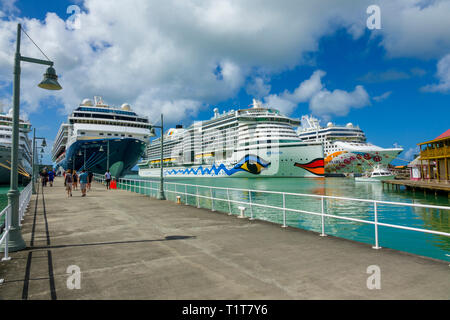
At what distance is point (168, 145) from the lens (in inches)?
3297

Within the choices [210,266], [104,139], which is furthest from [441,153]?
[104,139]

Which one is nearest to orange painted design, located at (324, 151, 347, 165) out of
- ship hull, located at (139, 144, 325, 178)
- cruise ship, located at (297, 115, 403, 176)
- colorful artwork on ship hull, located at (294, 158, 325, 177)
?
cruise ship, located at (297, 115, 403, 176)

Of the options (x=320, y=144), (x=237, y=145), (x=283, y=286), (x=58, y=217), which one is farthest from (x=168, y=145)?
(x=283, y=286)

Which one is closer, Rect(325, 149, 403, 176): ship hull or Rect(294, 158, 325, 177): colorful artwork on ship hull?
Rect(294, 158, 325, 177): colorful artwork on ship hull

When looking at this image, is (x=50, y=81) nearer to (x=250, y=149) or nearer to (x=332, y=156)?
(x=250, y=149)

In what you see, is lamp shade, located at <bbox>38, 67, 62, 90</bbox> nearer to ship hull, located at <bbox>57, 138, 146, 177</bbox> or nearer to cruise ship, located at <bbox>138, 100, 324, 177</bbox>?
ship hull, located at <bbox>57, 138, 146, 177</bbox>

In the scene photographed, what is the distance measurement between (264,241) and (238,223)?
89.1 inches

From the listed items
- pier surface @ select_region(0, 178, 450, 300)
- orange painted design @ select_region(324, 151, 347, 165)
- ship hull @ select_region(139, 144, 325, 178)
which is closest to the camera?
pier surface @ select_region(0, 178, 450, 300)

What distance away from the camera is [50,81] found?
6.23 meters

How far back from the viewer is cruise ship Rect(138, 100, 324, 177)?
178 feet

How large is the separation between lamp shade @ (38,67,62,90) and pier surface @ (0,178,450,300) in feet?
11.4

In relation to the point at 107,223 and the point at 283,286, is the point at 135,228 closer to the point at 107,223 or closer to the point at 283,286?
the point at 107,223

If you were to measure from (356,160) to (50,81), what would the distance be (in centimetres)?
7779

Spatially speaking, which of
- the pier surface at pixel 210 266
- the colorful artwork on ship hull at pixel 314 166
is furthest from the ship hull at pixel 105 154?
the pier surface at pixel 210 266
